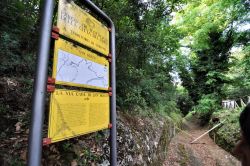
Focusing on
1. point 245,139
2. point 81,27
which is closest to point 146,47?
point 81,27

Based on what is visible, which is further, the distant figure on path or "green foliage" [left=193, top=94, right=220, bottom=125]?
"green foliage" [left=193, top=94, right=220, bottom=125]

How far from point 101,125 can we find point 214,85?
570 inches

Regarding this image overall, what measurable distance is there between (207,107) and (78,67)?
552 inches

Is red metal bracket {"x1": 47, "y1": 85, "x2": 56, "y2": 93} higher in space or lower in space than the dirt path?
higher

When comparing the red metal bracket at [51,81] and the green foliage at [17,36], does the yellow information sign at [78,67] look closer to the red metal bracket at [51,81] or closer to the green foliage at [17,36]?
the red metal bracket at [51,81]

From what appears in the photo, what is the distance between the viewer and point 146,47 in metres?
5.18

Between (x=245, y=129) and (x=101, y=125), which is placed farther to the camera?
(x=101, y=125)

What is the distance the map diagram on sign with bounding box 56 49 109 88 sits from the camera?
67.9 inches

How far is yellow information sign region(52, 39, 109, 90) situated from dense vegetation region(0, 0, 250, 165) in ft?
4.22

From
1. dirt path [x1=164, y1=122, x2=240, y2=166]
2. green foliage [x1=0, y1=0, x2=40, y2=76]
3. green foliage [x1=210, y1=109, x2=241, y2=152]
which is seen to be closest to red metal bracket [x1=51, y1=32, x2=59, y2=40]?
green foliage [x1=0, y1=0, x2=40, y2=76]

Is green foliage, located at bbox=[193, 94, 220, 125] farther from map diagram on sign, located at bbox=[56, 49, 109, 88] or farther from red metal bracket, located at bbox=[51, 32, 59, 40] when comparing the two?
red metal bracket, located at bbox=[51, 32, 59, 40]

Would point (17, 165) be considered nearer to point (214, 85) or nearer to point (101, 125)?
point (101, 125)

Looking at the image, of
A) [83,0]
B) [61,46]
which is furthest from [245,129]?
[83,0]

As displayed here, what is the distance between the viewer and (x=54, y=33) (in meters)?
1.68
